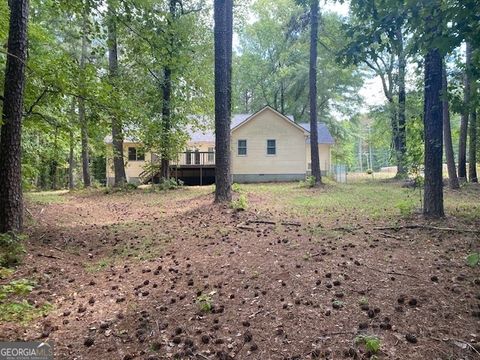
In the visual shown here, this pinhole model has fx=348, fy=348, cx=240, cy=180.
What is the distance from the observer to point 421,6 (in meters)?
4.09

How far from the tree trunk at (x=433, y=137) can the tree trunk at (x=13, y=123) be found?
6.91 meters

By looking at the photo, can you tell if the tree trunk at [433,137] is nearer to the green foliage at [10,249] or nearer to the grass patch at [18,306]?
the grass patch at [18,306]

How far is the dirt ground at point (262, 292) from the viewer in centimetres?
274

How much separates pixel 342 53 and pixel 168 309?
4.20 meters

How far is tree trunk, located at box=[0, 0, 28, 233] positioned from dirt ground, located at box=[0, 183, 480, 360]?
0.63m

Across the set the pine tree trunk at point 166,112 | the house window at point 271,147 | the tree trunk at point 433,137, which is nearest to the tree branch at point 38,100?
the tree trunk at point 433,137

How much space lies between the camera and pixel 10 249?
470 centimetres

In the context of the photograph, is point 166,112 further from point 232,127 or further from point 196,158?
point 196,158

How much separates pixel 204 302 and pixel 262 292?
2.00 feet

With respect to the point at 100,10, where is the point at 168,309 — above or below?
below

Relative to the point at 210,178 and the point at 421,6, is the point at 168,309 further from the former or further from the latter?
the point at 210,178

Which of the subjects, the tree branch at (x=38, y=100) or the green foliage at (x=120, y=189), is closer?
the tree branch at (x=38, y=100)

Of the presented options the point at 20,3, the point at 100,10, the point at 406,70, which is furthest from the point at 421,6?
the point at 406,70
